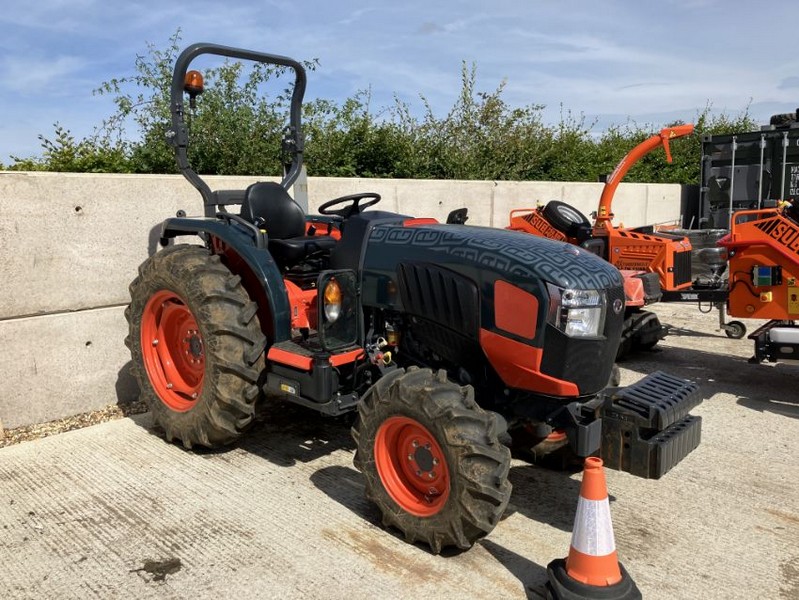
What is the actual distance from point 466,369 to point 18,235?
3023 millimetres

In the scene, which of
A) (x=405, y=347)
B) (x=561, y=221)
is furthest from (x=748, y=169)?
(x=405, y=347)

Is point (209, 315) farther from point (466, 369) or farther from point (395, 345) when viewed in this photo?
point (466, 369)

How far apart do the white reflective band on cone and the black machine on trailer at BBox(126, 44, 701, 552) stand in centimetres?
32

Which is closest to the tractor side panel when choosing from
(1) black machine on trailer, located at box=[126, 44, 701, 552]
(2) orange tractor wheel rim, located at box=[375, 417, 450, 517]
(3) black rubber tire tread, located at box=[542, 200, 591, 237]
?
(1) black machine on trailer, located at box=[126, 44, 701, 552]

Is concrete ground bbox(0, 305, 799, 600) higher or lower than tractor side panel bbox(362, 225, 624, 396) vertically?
lower

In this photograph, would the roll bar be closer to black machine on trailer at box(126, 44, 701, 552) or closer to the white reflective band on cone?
black machine on trailer at box(126, 44, 701, 552)

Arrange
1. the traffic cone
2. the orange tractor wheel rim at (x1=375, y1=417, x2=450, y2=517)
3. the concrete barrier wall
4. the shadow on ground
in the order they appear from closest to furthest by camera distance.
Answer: the traffic cone
the shadow on ground
the orange tractor wheel rim at (x1=375, y1=417, x2=450, y2=517)
the concrete barrier wall

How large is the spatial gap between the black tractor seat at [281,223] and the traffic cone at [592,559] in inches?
89.9

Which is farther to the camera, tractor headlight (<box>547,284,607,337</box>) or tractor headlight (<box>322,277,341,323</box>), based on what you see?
tractor headlight (<box>322,277,341,323</box>)

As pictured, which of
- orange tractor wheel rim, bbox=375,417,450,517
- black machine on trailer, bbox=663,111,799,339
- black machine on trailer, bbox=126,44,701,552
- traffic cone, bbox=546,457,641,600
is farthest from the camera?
black machine on trailer, bbox=663,111,799,339

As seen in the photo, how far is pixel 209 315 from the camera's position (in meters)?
3.89

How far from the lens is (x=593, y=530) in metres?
2.72

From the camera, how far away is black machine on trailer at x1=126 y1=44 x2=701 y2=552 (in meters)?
3.04

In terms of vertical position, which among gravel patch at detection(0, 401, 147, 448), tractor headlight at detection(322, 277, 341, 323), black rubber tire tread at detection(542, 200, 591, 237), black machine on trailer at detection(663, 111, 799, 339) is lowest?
gravel patch at detection(0, 401, 147, 448)
